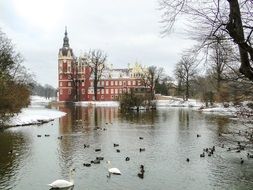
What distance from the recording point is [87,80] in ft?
429

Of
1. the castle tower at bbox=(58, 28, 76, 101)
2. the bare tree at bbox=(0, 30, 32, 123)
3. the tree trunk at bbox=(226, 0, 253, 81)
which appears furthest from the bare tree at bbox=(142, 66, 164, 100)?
the tree trunk at bbox=(226, 0, 253, 81)

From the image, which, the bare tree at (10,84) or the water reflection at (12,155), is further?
the bare tree at (10,84)

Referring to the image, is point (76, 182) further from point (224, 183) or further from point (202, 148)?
point (202, 148)

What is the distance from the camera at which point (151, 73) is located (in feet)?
361

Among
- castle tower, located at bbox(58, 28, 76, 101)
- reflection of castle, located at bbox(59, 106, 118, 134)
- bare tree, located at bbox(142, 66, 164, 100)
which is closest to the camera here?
reflection of castle, located at bbox(59, 106, 118, 134)

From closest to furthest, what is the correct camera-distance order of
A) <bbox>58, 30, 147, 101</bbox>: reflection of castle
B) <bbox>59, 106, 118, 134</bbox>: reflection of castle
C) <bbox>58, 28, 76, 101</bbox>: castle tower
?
<bbox>59, 106, 118, 134</bbox>: reflection of castle
<bbox>58, 30, 147, 101</bbox>: reflection of castle
<bbox>58, 28, 76, 101</bbox>: castle tower

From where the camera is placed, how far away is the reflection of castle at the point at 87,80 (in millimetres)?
129125

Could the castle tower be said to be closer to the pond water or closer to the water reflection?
the water reflection

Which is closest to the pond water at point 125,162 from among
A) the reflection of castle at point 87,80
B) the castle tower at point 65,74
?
the reflection of castle at point 87,80

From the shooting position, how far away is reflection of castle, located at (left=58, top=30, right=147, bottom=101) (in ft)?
424

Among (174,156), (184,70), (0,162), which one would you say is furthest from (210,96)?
(0,162)

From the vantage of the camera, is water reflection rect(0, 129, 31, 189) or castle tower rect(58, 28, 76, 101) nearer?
water reflection rect(0, 129, 31, 189)

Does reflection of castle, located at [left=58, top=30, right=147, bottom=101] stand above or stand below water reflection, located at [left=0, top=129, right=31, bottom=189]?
above

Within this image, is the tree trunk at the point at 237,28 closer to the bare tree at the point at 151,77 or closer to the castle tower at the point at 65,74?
the bare tree at the point at 151,77
